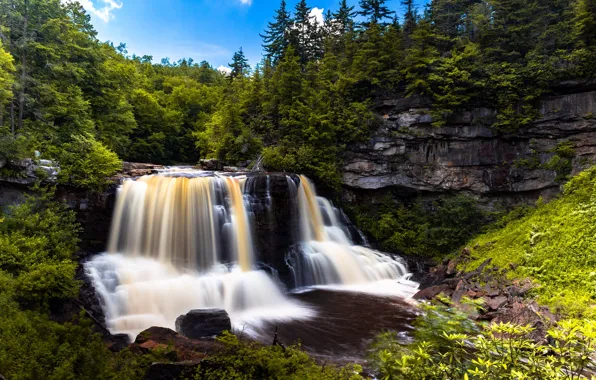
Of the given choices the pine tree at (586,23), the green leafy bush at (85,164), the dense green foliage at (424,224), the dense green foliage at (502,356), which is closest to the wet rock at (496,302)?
the dense green foliage at (424,224)

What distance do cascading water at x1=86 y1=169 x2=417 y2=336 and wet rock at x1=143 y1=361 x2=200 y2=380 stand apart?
4916 millimetres

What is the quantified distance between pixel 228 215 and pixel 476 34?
19131mm

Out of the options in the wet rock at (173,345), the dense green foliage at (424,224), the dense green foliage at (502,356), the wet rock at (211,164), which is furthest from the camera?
the wet rock at (211,164)

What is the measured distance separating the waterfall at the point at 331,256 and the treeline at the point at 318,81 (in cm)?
217

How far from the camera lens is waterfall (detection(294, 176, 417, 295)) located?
48.3ft

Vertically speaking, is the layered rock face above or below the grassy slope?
above

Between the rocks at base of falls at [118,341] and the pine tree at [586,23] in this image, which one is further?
the pine tree at [586,23]

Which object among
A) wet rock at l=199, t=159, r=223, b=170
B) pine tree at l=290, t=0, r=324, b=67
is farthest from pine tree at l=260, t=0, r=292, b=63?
wet rock at l=199, t=159, r=223, b=170

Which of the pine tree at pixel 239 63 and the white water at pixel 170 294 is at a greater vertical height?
the pine tree at pixel 239 63

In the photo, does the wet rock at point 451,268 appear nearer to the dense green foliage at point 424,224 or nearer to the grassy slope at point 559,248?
the grassy slope at point 559,248

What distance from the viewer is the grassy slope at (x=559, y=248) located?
31.4 ft

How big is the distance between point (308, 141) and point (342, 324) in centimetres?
1205

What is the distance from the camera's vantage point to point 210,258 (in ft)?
43.7

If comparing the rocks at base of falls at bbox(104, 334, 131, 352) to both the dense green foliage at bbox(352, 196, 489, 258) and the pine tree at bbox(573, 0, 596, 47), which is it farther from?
the pine tree at bbox(573, 0, 596, 47)
